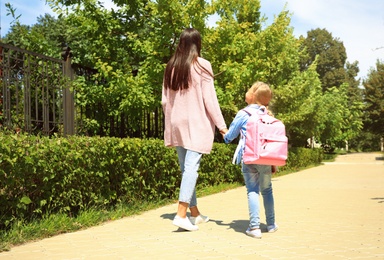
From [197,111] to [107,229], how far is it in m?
1.69

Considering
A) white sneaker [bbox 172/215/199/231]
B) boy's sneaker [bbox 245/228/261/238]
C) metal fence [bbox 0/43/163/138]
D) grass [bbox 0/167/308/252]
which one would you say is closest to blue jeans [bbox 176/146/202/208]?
white sneaker [bbox 172/215/199/231]

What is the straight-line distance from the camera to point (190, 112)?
5168mm

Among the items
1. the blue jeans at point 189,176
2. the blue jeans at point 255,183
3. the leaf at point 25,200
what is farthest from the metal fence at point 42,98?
the blue jeans at point 255,183

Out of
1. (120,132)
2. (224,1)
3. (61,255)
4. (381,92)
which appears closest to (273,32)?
(224,1)

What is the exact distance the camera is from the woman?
16.8 feet

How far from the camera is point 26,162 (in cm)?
481

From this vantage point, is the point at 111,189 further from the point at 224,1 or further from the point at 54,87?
the point at 224,1

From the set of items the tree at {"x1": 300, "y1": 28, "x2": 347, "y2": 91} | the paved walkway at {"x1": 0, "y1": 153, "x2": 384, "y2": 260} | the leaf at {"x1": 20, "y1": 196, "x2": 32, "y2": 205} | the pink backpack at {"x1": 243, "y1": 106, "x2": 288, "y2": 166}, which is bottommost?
the paved walkway at {"x1": 0, "y1": 153, "x2": 384, "y2": 260}

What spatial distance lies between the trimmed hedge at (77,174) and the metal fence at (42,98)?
1.28 meters

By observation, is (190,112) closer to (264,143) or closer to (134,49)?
(264,143)

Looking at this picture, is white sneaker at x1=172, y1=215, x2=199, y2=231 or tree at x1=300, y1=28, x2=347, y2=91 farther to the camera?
tree at x1=300, y1=28, x2=347, y2=91

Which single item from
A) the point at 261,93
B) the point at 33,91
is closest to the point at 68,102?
the point at 33,91

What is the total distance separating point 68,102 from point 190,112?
336 centimetres

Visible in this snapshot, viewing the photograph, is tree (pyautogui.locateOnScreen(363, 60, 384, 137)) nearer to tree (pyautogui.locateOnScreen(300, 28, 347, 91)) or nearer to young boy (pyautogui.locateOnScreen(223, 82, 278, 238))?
tree (pyautogui.locateOnScreen(300, 28, 347, 91))
